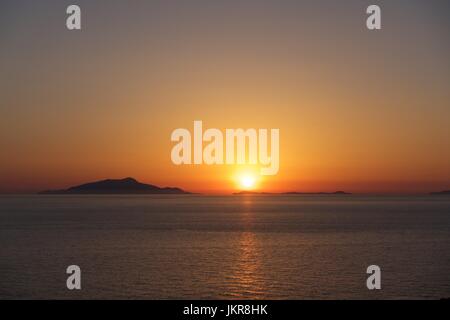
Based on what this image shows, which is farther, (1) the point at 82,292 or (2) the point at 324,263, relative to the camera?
(2) the point at 324,263

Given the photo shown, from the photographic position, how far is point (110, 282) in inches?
1925

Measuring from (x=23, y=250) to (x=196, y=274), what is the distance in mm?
33715

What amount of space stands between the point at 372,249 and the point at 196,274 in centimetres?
3520

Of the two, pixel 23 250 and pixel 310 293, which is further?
pixel 23 250

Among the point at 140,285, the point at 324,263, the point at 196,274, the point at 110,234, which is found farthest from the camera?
the point at 110,234
